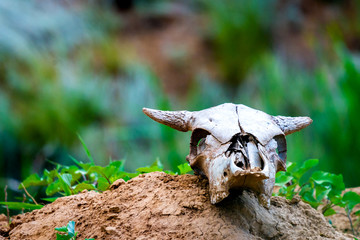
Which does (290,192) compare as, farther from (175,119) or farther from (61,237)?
(61,237)

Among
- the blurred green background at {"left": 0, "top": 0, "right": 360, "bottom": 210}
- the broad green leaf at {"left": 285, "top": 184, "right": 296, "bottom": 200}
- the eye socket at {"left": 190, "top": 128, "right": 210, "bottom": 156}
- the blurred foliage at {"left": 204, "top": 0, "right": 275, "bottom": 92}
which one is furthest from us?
the blurred foliage at {"left": 204, "top": 0, "right": 275, "bottom": 92}

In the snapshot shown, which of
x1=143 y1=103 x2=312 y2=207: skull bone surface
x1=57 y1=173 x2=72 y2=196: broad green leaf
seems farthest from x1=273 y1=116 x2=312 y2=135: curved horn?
x1=57 y1=173 x2=72 y2=196: broad green leaf

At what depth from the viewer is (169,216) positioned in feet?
5.46

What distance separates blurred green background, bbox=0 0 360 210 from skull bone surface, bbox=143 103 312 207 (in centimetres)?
133

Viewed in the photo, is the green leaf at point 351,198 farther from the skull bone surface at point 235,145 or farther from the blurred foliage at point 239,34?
the blurred foliage at point 239,34

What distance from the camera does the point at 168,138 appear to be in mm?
4363

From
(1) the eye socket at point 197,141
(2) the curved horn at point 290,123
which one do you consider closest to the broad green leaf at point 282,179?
(2) the curved horn at point 290,123

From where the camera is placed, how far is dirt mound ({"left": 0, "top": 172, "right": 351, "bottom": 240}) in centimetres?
162

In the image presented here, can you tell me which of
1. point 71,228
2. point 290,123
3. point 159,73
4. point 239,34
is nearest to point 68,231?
point 71,228

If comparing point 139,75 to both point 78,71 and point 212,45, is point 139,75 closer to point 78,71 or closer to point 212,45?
point 78,71

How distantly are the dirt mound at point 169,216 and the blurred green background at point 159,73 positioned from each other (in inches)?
35.2

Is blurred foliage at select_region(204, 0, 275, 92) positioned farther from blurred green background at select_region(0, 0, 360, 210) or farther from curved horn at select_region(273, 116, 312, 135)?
curved horn at select_region(273, 116, 312, 135)

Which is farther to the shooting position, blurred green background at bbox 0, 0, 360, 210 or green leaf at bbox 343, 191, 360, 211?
blurred green background at bbox 0, 0, 360, 210

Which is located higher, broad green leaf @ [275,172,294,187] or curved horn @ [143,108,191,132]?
curved horn @ [143,108,191,132]
